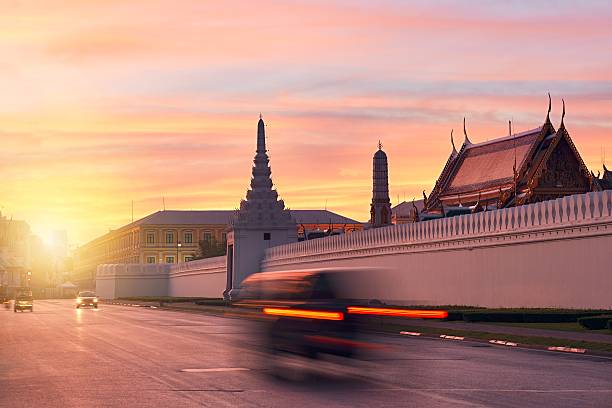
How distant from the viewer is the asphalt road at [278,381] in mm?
16812

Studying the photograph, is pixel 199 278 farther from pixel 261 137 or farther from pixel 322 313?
pixel 322 313

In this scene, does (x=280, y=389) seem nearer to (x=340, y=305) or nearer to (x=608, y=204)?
(x=340, y=305)

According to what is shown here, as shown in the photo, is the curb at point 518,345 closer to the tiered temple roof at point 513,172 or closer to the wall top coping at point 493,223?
the wall top coping at point 493,223

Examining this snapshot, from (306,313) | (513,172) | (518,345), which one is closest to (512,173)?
(513,172)

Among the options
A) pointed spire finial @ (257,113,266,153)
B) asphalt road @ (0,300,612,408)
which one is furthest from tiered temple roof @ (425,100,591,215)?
asphalt road @ (0,300,612,408)

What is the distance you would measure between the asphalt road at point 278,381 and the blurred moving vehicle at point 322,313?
601mm

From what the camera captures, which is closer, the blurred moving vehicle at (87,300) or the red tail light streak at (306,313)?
the red tail light streak at (306,313)

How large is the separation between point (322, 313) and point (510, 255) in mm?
30215

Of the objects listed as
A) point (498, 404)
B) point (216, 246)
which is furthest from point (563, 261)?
point (216, 246)

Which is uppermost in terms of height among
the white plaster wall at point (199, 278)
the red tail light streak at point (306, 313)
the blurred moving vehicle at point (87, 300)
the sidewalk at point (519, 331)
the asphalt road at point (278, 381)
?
the white plaster wall at point (199, 278)

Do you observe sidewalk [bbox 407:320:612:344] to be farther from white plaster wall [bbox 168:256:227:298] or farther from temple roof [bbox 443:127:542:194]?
white plaster wall [bbox 168:256:227:298]

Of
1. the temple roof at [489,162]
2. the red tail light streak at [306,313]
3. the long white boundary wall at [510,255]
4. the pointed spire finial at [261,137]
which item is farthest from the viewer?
the pointed spire finial at [261,137]

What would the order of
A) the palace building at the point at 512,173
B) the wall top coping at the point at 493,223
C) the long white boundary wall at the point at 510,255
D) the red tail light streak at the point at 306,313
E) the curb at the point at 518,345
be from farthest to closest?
1. the palace building at the point at 512,173
2. the wall top coping at the point at 493,223
3. the long white boundary wall at the point at 510,255
4. the curb at the point at 518,345
5. the red tail light streak at the point at 306,313

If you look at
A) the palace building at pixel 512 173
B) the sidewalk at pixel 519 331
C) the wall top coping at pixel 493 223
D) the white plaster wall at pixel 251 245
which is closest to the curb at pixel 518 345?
the sidewalk at pixel 519 331
